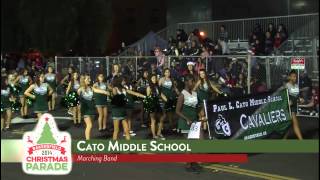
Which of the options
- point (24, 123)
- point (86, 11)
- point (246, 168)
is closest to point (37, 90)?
point (24, 123)

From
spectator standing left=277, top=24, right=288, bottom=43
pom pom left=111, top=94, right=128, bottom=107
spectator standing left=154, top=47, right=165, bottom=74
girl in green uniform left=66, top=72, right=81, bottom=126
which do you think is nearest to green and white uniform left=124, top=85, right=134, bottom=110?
pom pom left=111, top=94, right=128, bottom=107

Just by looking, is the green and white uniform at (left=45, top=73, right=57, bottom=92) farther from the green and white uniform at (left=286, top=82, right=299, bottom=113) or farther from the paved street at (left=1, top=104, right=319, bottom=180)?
the green and white uniform at (left=286, top=82, right=299, bottom=113)

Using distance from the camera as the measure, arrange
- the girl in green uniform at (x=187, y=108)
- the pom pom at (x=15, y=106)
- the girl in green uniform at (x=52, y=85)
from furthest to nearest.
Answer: the girl in green uniform at (x=187, y=108), the pom pom at (x=15, y=106), the girl in green uniform at (x=52, y=85)

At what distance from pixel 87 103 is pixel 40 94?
2.80ft

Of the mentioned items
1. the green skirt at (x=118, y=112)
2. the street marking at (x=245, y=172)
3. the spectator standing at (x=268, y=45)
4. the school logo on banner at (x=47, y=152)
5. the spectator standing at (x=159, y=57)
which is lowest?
the street marking at (x=245, y=172)

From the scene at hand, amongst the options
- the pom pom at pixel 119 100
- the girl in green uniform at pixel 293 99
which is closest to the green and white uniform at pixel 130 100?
the pom pom at pixel 119 100

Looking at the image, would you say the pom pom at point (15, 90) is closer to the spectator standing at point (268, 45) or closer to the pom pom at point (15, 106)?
the pom pom at point (15, 106)

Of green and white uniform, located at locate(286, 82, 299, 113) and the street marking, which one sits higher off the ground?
green and white uniform, located at locate(286, 82, 299, 113)

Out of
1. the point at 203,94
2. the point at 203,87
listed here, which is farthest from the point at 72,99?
the point at 203,87

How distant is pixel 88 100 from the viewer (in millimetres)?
6469

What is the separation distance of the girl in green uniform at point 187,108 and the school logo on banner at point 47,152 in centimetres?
195

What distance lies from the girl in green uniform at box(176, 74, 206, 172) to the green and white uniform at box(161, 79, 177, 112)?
1.45 metres

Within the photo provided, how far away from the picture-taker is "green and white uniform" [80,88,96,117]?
6352 millimetres

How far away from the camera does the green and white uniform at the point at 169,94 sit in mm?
7809
